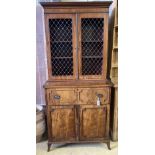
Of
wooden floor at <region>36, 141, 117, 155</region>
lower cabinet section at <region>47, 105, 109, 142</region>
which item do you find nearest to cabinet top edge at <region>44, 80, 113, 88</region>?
lower cabinet section at <region>47, 105, 109, 142</region>

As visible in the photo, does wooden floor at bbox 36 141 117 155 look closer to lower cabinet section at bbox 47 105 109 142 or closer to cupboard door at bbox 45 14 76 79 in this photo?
lower cabinet section at bbox 47 105 109 142

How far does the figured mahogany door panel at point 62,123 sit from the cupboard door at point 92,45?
1.46 feet

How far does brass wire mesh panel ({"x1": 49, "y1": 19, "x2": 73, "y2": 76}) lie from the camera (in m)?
1.74

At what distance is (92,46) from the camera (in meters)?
1.83

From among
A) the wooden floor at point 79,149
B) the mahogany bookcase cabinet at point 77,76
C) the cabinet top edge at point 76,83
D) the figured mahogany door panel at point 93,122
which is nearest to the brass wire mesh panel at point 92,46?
the mahogany bookcase cabinet at point 77,76

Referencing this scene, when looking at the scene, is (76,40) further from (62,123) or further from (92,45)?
(62,123)

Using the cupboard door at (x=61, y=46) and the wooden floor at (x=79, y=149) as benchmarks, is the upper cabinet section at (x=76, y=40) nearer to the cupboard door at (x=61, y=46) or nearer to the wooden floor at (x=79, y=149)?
the cupboard door at (x=61, y=46)

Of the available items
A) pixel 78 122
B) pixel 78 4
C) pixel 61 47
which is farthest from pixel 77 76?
pixel 78 4

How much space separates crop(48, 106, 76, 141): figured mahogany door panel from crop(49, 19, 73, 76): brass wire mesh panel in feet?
1.40

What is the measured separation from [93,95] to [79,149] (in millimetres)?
733
